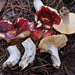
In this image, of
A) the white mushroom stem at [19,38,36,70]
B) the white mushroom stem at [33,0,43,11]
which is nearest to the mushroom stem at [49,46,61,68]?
the white mushroom stem at [19,38,36,70]

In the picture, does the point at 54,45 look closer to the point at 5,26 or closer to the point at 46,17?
the point at 46,17

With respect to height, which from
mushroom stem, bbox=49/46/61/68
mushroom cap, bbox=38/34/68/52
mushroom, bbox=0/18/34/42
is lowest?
mushroom stem, bbox=49/46/61/68

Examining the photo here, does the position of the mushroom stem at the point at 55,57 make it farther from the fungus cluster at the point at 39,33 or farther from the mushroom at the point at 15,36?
the mushroom at the point at 15,36

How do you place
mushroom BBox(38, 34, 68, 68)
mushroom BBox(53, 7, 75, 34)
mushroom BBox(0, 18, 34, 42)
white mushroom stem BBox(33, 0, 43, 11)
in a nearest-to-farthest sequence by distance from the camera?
mushroom BBox(38, 34, 68, 68), mushroom BBox(0, 18, 34, 42), mushroom BBox(53, 7, 75, 34), white mushroom stem BBox(33, 0, 43, 11)

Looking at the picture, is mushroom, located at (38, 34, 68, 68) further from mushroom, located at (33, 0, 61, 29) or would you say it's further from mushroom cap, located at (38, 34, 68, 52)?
mushroom, located at (33, 0, 61, 29)

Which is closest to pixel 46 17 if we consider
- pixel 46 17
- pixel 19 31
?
pixel 46 17

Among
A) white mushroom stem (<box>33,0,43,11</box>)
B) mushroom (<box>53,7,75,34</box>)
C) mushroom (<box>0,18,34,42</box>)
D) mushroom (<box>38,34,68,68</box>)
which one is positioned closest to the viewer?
mushroom (<box>38,34,68,68</box>)

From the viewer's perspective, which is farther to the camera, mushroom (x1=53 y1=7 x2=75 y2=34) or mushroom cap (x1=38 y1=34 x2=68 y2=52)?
mushroom (x1=53 y1=7 x2=75 y2=34)

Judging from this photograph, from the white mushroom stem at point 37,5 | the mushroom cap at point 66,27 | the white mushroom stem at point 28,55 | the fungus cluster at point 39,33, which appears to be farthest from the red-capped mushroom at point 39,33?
the white mushroom stem at point 37,5
